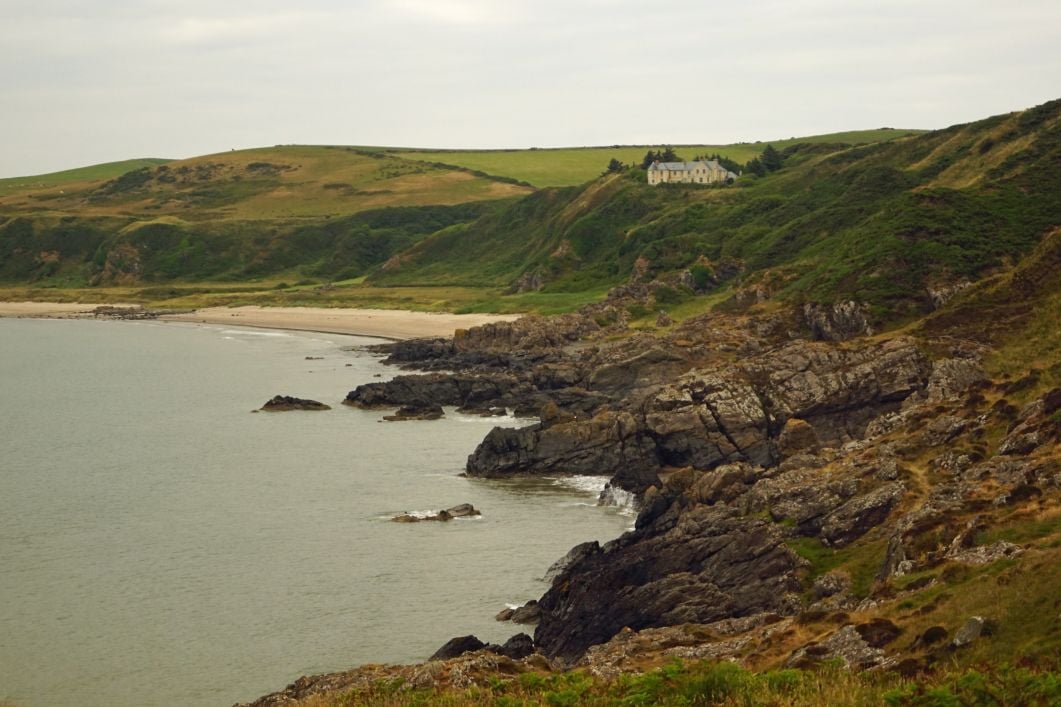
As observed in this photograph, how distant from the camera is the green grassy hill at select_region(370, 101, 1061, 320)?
95.6m

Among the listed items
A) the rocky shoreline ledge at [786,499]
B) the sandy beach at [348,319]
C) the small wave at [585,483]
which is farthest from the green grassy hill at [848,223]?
the small wave at [585,483]

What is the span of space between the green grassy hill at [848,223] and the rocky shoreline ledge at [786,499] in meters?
10.2

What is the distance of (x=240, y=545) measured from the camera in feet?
199

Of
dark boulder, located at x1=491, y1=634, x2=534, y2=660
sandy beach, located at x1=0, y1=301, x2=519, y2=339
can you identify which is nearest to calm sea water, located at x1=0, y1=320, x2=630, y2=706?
dark boulder, located at x1=491, y1=634, x2=534, y2=660

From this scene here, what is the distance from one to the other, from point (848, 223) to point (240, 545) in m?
83.0

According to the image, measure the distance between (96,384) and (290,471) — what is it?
55.1 meters

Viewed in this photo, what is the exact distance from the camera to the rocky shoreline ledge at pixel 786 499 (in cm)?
3469

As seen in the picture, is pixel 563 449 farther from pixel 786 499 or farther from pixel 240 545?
pixel 786 499

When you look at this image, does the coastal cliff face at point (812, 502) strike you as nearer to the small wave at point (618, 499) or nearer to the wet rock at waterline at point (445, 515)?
the small wave at point (618, 499)

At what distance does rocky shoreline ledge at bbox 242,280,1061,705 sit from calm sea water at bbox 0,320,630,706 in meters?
4.64

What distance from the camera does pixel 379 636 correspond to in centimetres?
4706

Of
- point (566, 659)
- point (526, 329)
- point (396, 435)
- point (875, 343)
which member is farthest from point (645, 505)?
point (526, 329)

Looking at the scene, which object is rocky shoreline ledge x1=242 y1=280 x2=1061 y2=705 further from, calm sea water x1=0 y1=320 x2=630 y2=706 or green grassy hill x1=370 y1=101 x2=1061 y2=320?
green grassy hill x1=370 y1=101 x2=1061 y2=320

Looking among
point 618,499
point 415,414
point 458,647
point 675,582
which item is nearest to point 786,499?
point 675,582
